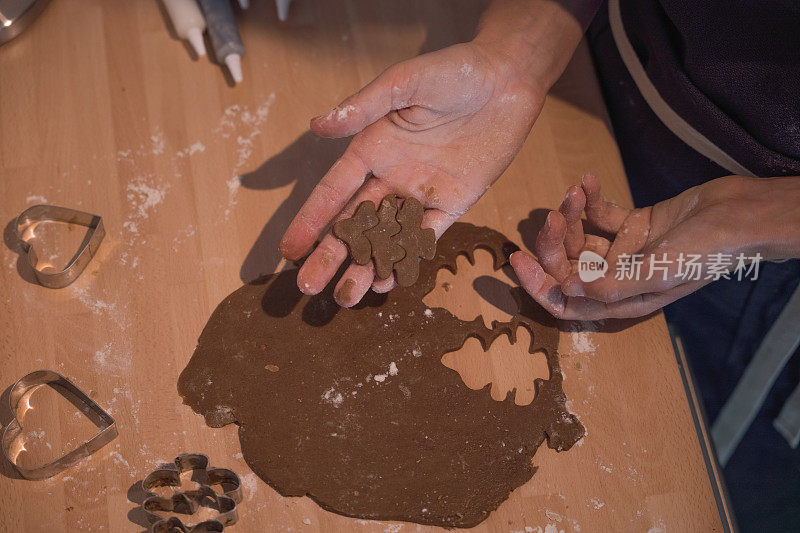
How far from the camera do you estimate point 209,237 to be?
142 centimetres

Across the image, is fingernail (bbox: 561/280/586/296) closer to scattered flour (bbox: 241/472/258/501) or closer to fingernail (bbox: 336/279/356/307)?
fingernail (bbox: 336/279/356/307)

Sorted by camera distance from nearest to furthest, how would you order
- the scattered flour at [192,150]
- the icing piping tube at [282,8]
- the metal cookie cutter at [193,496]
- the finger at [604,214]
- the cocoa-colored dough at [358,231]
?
the metal cookie cutter at [193,496] → the cocoa-colored dough at [358,231] → the finger at [604,214] → the scattered flour at [192,150] → the icing piping tube at [282,8]

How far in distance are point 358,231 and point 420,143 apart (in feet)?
0.79

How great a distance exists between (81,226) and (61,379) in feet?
1.13

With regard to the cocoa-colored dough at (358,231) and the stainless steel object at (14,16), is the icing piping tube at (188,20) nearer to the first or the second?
the stainless steel object at (14,16)

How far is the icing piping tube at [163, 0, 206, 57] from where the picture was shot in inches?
61.3

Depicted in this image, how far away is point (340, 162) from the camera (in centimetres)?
132

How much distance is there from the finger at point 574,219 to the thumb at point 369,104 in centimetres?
36

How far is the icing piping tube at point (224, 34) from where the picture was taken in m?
1.55

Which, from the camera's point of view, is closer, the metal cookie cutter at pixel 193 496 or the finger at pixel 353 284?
the metal cookie cutter at pixel 193 496

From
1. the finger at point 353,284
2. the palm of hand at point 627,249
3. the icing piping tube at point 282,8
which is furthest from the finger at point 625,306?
the icing piping tube at point 282,8

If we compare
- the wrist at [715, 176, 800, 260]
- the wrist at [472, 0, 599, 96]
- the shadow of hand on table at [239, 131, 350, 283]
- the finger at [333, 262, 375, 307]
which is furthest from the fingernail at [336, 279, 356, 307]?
the wrist at [715, 176, 800, 260]

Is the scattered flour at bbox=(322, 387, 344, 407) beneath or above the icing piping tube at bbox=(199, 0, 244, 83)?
beneath

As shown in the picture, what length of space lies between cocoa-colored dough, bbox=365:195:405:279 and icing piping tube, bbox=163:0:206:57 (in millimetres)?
649
